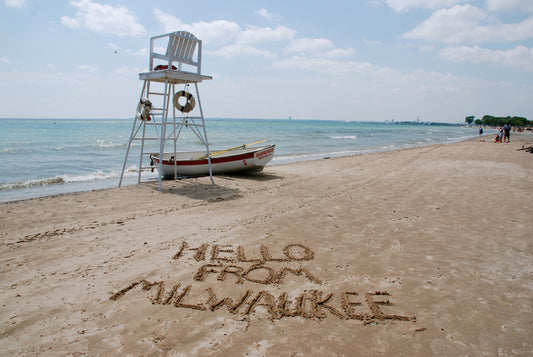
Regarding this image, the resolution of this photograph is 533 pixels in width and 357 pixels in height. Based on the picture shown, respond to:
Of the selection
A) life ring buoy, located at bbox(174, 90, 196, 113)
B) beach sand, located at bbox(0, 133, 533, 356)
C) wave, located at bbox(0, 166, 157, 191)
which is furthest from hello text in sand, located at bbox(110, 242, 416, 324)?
wave, located at bbox(0, 166, 157, 191)

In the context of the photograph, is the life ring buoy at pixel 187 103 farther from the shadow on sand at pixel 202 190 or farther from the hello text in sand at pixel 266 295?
the hello text in sand at pixel 266 295

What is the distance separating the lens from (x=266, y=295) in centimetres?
396

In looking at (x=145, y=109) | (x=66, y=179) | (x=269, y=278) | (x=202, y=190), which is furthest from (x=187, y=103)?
(x=269, y=278)

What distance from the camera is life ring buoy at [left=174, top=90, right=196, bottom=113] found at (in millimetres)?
10656

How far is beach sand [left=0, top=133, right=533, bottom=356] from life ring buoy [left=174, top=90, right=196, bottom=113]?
3.73 metres

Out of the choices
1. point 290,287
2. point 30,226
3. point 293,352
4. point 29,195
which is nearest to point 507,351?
point 293,352

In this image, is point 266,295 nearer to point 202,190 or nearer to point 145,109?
point 202,190

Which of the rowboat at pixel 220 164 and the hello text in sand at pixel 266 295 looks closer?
the hello text in sand at pixel 266 295

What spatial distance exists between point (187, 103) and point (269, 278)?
7982 mm

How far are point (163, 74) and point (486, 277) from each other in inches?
362

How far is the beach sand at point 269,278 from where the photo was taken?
125 inches

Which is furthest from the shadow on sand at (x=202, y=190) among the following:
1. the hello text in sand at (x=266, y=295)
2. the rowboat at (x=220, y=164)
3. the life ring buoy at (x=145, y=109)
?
the hello text in sand at (x=266, y=295)

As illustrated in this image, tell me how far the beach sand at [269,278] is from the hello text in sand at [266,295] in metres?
0.02

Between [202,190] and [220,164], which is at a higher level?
[220,164]
